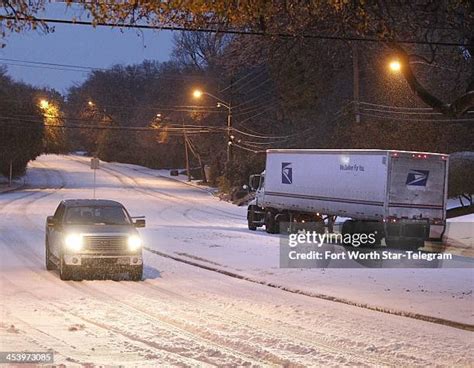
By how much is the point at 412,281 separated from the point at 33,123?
63.4 metres

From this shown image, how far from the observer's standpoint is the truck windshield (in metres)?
17.4

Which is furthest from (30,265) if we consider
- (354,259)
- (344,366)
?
(344,366)

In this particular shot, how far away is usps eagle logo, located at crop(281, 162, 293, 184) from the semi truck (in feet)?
4.87

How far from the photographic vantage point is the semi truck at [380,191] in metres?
25.6

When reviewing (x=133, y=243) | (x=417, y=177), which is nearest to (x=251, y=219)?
(x=417, y=177)

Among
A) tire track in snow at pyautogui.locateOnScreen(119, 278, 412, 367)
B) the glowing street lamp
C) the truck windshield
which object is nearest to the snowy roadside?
the glowing street lamp

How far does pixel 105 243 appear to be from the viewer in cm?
1636

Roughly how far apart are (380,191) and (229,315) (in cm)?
1457

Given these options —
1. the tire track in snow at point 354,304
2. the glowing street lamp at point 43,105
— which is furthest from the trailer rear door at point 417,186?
the glowing street lamp at point 43,105

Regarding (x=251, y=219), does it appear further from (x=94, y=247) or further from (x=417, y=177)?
(x=94, y=247)

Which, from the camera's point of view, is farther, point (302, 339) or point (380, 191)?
point (380, 191)

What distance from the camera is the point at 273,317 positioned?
12.1 metres

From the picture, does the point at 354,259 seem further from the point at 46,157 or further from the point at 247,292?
the point at 46,157

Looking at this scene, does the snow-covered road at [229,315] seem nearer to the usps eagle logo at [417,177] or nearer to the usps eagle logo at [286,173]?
the usps eagle logo at [417,177]
